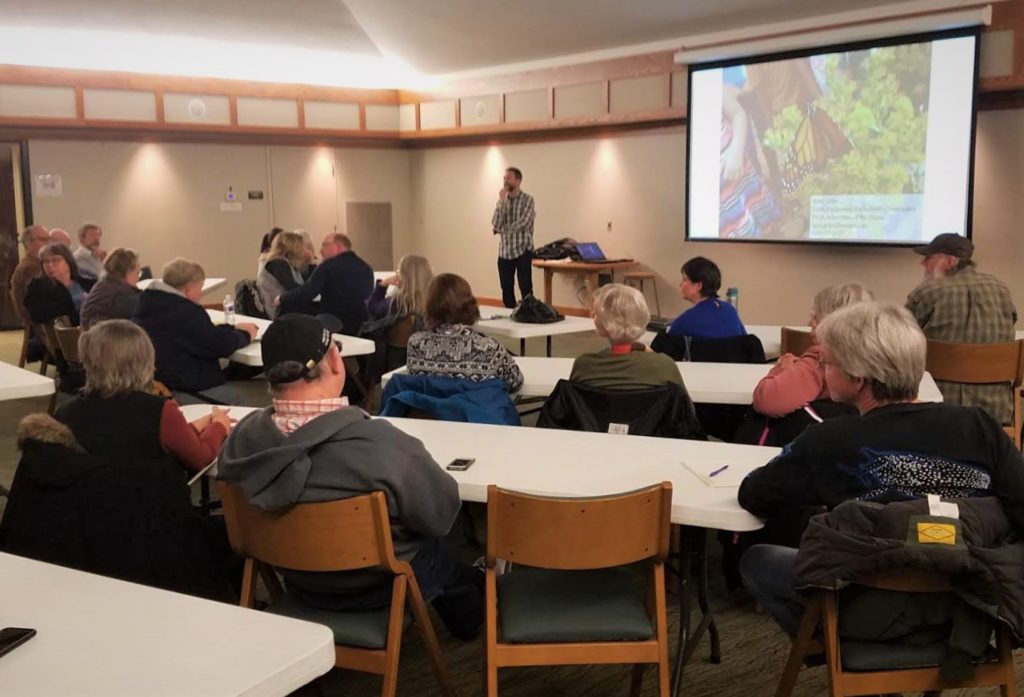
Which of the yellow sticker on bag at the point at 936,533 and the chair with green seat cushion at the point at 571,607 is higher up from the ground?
the yellow sticker on bag at the point at 936,533

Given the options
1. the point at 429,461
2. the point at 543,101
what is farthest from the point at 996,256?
the point at 429,461

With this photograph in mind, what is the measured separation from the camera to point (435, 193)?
12820 mm

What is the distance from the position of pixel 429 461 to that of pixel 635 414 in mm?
1089

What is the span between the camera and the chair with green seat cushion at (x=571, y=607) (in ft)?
7.30

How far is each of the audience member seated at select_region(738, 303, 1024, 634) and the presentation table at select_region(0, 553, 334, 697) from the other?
113cm

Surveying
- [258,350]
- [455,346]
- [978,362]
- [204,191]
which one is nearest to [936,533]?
[455,346]

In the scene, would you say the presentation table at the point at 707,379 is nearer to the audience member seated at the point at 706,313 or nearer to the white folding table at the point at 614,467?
the audience member seated at the point at 706,313

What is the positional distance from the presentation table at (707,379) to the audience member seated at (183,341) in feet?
3.61

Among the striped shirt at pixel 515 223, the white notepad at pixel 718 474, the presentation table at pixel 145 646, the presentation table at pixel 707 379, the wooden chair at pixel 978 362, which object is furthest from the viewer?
the striped shirt at pixel 515 223

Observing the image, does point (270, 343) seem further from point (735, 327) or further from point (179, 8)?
point (179, 8)

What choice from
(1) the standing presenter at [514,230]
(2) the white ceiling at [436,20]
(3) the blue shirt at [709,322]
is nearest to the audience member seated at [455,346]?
(3) the blue shirt at [709,322]

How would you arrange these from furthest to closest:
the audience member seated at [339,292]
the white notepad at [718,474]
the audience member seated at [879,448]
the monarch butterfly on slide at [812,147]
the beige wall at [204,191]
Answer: the beige wall at [204,191] → the monarch butterfly on slide at [812,147] → the audience member seated at [339,292] → the white notepad at [718,474] → the audience member seated at [879,448]

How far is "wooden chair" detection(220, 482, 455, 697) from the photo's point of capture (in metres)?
2.18

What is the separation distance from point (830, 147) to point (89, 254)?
6.41 metres
